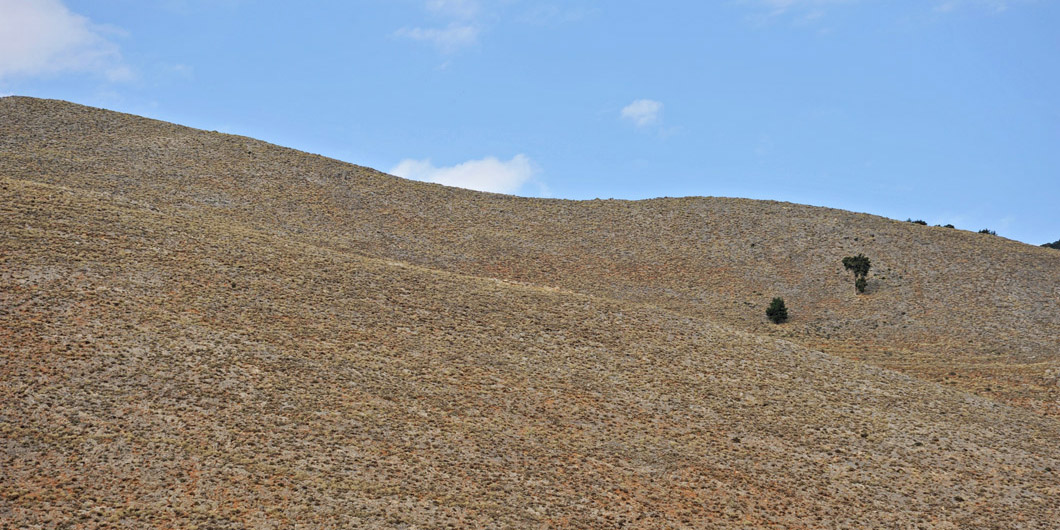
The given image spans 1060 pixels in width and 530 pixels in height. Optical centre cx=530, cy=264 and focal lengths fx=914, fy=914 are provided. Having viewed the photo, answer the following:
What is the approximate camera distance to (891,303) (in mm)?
49250

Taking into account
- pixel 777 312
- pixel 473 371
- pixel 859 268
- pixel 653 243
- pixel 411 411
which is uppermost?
pixel 653 243

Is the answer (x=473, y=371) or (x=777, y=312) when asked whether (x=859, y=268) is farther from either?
(x=473, y=371)

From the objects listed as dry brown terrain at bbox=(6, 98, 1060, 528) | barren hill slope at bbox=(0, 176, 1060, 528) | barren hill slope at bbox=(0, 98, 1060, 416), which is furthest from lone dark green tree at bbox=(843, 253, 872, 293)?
barren hill slope at bbox=(0, 176, 1060, 528)

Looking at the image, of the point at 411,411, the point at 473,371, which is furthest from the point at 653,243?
the point at 411,411

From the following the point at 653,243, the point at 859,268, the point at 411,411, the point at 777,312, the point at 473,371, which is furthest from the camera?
the point at 653,243

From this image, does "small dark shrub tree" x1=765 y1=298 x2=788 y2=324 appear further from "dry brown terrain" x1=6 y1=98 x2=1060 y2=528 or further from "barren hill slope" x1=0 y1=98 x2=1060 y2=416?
"barren hill slope" x1=0 y1=98 x2=1060 y2=416

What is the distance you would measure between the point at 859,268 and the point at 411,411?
108 ft

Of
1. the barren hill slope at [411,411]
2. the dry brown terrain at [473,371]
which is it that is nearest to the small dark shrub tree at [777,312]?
the dry brown terrain at [473,371]

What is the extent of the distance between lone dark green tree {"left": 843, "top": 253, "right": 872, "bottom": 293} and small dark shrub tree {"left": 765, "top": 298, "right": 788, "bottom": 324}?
21.1 ft

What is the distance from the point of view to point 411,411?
2877 cm

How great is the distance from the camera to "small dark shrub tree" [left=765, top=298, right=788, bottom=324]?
46688 mm

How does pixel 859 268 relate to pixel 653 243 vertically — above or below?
below

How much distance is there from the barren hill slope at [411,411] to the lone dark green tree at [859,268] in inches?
508

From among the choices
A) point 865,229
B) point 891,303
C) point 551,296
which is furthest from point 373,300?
point 865,229
